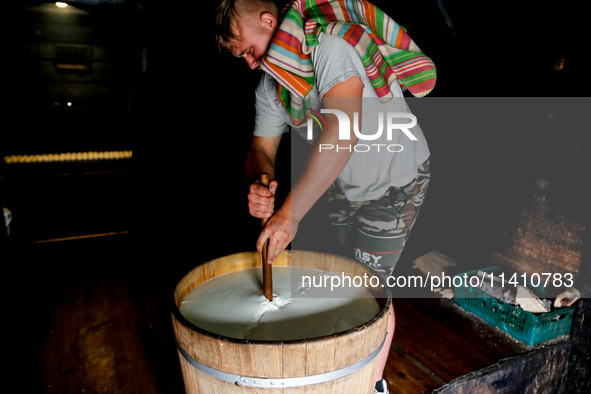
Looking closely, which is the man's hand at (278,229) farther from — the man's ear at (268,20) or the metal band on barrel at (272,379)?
the man's ear at (268,20)

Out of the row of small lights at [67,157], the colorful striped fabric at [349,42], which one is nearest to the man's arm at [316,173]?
the colorful striped fabric at [349,42]

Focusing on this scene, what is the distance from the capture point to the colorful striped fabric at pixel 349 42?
122cm

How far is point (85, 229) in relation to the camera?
13.1ft

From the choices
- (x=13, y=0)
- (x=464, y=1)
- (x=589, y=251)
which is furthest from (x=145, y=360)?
(x=13, y=0)

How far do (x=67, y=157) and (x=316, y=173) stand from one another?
5237 millimetres

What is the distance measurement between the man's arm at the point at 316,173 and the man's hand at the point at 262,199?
2.4 inches

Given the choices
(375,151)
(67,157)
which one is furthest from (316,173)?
(67,157)

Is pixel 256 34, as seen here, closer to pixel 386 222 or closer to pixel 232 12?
pixel 232 12

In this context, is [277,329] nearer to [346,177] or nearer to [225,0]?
[346,177]

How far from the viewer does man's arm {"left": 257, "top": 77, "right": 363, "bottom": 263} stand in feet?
3.91

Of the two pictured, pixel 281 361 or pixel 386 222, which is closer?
pixel 281 361

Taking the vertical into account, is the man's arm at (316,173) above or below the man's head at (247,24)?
below

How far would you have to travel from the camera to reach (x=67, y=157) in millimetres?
5348

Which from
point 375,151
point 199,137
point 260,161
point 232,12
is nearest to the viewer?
point 232,12
